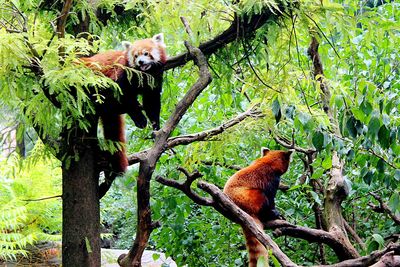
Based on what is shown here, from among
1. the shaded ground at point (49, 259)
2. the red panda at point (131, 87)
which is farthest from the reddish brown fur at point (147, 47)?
the shaded ground at point (49, 259)

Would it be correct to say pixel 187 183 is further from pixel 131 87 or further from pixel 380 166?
pixel 380 166

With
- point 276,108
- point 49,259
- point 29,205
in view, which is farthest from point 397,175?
point 49,259

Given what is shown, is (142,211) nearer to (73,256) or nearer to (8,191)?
(73,256)

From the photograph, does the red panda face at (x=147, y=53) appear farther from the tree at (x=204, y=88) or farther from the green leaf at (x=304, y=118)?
the green leaf at (x=304, y=118)

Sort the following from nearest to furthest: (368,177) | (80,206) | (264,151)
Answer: (80,206)
(368,177)
(264,151)

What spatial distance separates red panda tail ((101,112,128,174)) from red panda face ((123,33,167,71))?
26cm

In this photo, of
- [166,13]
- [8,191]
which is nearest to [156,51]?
[166,13]

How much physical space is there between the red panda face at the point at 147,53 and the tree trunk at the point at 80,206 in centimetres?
47

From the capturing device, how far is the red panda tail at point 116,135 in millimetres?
2148

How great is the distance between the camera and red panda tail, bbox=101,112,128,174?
7.05 ft

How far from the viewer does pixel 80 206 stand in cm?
196

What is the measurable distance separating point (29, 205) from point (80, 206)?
2.24 m

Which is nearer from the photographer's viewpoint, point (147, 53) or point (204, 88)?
point (204, 88)

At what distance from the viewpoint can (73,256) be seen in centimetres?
193
